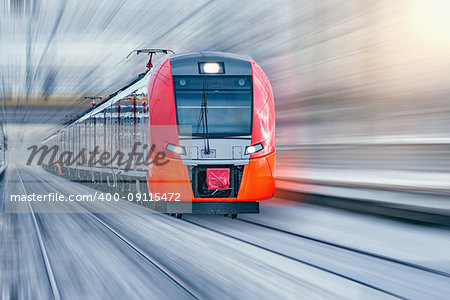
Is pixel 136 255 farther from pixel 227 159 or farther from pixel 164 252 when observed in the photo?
pixel 227 159

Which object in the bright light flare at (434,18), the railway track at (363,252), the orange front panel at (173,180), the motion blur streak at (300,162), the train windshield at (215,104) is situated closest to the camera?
the motion blur streak at (300,162)

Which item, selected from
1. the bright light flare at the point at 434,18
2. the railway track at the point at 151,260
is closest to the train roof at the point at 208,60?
the railway track at the point at 151,260

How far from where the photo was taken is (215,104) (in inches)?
391

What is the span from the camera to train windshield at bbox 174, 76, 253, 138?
981 cm

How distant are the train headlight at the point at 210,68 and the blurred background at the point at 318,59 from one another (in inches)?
126

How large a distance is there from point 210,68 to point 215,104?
26.2 inches

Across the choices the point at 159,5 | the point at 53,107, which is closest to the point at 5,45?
the point at 159,5

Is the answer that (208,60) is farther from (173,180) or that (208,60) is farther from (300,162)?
(300,162)

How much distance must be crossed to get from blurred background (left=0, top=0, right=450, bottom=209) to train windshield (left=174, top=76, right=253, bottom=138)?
9.11 ft

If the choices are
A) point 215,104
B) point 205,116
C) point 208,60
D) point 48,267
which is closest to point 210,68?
point 208,60

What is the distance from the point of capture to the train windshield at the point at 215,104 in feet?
32.2

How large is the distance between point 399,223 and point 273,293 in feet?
17.4

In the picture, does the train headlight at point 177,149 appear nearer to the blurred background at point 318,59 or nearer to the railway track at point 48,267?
the railway track at point 48,267

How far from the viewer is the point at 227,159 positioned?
31.6 feet
